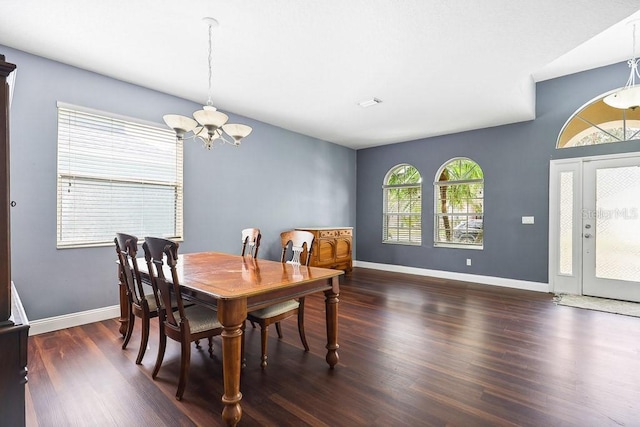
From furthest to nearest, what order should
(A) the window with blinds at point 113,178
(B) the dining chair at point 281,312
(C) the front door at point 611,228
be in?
(C) the front door at point 611,228 < (A) the window with blinds at point 113,178 < (B) the dining chair at point 281,312

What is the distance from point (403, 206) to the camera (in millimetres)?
6398

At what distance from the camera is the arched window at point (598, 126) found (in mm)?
4066

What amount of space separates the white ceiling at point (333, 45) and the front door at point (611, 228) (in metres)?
1.39

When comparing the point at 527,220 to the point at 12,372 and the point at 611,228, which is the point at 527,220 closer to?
the point at 611,228

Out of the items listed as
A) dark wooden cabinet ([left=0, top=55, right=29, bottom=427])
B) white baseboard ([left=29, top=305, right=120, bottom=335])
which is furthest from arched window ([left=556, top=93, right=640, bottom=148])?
white baseboard ([left=29, top=305, right=120, bottom=335])

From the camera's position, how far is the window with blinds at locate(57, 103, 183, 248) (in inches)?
123

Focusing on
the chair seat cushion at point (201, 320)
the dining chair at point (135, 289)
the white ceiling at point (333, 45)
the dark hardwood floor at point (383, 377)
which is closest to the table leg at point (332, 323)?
the dark hardwood floor at point (383, 377)

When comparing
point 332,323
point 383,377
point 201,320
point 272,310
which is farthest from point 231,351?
point 383,377

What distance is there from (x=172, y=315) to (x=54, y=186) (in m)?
2.17

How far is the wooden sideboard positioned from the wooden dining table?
257cm

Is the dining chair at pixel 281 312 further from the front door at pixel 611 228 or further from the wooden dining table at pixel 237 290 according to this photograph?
the front door at pixel 611 228

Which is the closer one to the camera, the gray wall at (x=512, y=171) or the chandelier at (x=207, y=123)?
the chandelier at (x=207, y=123)

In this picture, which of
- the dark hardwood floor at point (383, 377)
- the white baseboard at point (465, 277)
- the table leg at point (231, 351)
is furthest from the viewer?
the white baseboard at point (465, 277)

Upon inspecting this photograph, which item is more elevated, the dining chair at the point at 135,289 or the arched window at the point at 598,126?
the arched window at the point at 598,126
